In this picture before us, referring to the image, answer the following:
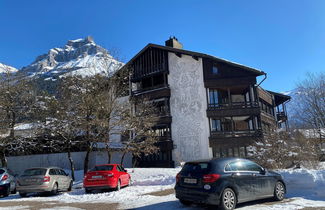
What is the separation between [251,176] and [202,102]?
780 inches

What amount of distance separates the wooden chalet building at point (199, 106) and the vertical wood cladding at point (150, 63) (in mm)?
111

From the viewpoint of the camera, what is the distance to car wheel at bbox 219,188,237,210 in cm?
763

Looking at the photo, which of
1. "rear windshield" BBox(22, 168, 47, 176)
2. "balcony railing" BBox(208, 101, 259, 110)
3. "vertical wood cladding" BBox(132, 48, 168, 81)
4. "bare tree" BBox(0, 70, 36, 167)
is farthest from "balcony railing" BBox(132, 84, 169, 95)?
"rear windshield" BBox(22, 168, 47, 176)

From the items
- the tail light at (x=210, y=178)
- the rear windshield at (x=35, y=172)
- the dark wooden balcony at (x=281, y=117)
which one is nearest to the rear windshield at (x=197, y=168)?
the tail light at (x=210, y=178)

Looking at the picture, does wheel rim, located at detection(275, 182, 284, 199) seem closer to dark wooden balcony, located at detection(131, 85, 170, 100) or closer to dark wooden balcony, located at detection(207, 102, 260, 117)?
dark wooden balcony, located at detection(207, 102, 260, 117)

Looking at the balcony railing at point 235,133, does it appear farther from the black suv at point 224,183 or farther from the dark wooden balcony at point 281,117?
the black suv at point 224,183

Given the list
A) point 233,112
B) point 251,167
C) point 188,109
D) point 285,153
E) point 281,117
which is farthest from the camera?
point 281,117

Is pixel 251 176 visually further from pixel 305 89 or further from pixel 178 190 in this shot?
pixel 305 89

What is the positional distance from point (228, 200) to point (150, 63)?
2523 centimetres

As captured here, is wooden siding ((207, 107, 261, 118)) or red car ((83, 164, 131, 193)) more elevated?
wooden siding ((207, 107, 261, 118))

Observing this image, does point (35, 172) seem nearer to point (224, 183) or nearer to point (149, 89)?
point (224, 183)

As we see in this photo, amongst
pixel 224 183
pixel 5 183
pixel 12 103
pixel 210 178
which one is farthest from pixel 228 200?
pixel 12 103

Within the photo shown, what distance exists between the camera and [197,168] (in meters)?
8.34

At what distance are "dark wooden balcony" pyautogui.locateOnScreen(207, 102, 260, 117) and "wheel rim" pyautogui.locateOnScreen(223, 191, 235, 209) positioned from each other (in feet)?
65.9
